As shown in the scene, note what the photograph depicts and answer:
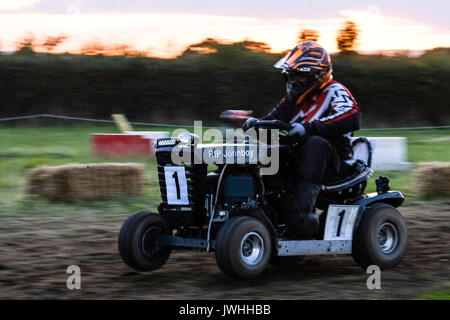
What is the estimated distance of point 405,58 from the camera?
80.0 ft

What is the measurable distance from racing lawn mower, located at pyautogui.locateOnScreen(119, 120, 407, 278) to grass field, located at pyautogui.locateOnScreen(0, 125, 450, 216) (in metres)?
3.80

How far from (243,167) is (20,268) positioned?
2.21 meters

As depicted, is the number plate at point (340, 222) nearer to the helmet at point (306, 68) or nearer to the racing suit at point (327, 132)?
the racing suit at point (327, 132)

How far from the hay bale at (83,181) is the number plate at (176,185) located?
450 cm

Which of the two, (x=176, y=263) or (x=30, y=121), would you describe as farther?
(x=30, y=121)

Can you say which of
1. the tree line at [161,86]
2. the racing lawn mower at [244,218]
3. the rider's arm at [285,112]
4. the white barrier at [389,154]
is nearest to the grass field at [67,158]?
the white barrier at [389,154]

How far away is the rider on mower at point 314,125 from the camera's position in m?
6.08

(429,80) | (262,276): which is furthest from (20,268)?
(429,80)

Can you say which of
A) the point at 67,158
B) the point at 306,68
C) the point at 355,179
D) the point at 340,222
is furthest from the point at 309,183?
the point at 67,158

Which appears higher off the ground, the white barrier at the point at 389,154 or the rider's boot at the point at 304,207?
the white barrier at the point at 389,154

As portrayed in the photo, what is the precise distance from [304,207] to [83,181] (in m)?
5.10

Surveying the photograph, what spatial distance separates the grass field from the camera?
397 inches

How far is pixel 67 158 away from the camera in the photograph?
1495 centimetres

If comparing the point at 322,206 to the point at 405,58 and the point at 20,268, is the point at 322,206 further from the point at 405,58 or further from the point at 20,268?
the point at 405,58
